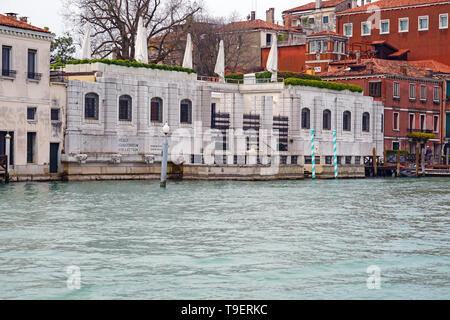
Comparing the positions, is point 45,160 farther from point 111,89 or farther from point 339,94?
point 339,94

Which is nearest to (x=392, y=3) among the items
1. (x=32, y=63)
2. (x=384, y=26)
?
(x=384, y=26)

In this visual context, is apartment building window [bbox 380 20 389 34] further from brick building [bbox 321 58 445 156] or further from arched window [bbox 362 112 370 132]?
arched window [bbox 362 112 370 132]

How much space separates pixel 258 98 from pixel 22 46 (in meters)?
16.6

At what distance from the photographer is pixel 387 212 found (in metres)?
27.7

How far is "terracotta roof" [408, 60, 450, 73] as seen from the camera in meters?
68.0

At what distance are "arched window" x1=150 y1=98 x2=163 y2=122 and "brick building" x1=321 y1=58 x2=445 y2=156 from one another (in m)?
19.3

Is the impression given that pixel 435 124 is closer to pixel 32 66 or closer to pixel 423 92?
pixel 423 92

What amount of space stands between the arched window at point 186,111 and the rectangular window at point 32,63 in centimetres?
984

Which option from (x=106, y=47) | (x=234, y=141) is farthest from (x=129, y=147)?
(x=106, y=47)

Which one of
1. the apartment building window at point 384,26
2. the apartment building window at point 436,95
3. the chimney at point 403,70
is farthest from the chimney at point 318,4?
the chimney at point 403,70

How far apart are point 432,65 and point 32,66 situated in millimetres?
35133

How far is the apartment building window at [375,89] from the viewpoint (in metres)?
63.7

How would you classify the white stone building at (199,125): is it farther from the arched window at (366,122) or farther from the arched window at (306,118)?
the arched window at (366,122)

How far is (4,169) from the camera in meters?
39.7
